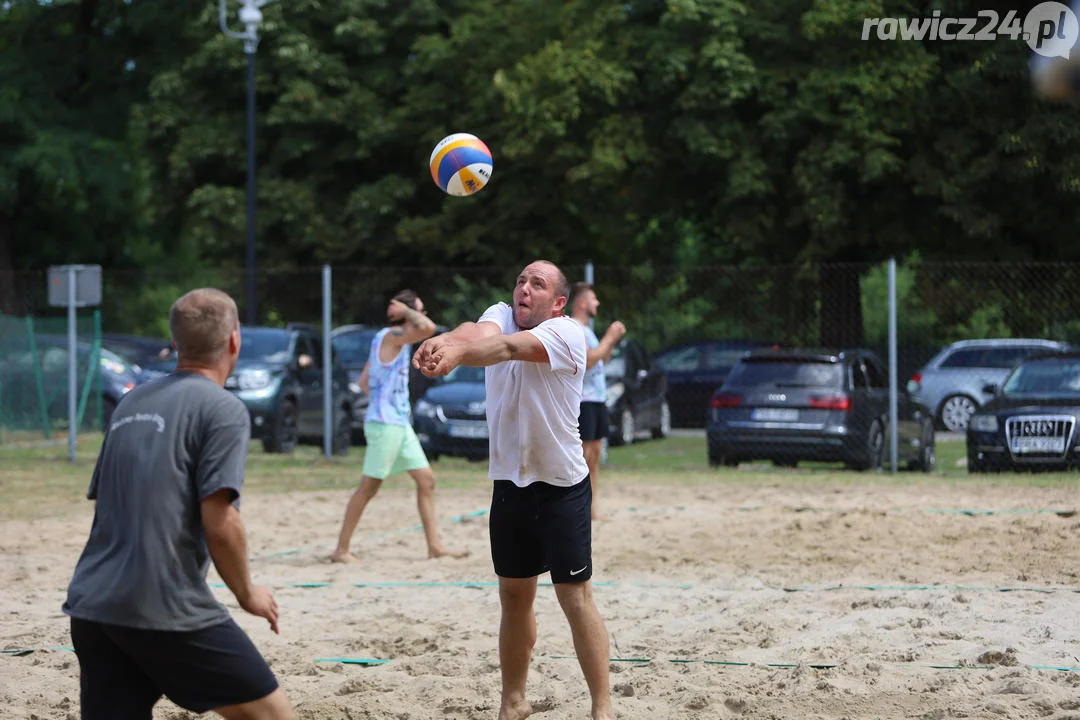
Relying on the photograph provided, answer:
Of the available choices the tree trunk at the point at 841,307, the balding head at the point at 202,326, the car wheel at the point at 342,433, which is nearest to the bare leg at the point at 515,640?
the balding head at the point at 202,326

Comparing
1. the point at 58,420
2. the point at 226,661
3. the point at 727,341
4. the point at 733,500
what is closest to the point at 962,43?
the point at 727,341

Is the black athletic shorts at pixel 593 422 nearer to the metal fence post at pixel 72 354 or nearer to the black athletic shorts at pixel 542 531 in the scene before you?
the black athletic shorts at pixel 542 531

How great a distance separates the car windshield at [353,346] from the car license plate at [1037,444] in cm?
945

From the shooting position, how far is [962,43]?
21172 mm

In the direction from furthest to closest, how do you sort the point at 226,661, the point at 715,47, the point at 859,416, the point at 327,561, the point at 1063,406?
the point at 715,47 < the point at 859,416 < the point at 1063,406 < the point at 327,561 < the point at 226,661

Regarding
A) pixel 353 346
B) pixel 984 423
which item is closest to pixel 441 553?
pixel 984 423

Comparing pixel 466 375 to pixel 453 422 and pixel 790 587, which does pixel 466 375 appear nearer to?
pixel 453 422

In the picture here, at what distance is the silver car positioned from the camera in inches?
883

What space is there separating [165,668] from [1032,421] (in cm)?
1298

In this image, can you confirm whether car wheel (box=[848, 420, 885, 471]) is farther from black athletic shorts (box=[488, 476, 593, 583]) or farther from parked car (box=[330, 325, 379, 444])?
black athletic shorts (box=[488, 476, 593, 583])

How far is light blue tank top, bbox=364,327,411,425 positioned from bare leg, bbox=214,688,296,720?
6.13 meters

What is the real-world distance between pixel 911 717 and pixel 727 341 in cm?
1624

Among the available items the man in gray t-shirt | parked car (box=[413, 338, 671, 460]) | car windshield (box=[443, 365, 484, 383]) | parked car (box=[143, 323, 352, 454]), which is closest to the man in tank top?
parked car (box=[413, 338, 671, 460])

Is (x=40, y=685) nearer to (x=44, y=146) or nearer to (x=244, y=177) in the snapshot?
(x=244, y=177)
